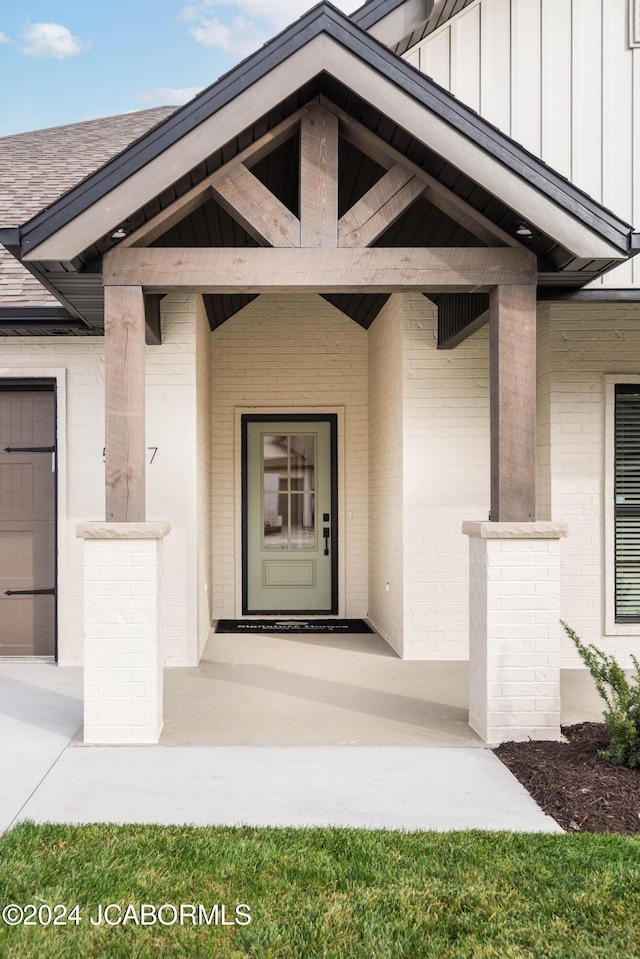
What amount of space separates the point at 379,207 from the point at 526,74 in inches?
107

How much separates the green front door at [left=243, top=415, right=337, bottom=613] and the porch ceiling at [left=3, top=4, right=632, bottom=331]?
4.45 meters

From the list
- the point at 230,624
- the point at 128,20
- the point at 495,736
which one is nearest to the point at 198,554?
→ the point at 230,624

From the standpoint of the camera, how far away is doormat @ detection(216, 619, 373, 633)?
317 inches

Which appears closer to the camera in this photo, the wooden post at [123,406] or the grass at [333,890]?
the grass at [333,890]

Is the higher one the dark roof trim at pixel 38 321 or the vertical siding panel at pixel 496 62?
the vertical siding panel at pixel 496 62

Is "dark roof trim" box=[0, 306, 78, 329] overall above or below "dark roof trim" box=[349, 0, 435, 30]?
below

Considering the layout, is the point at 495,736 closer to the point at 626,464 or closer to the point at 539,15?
the point at 626,464

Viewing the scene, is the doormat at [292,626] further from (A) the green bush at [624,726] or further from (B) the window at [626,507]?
(A) the green bush at [624,726]

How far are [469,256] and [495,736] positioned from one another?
2891 millimetres

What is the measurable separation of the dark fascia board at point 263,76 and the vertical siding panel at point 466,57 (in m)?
2.14

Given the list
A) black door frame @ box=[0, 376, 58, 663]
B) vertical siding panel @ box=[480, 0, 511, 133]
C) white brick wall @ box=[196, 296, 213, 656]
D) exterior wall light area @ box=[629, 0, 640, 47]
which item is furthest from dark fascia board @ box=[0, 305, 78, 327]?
exterior wall light area @ box=[629, 0, 640, 47]

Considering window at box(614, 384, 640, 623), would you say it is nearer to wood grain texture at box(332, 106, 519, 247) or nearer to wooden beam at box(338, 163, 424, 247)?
wood grain texture at box(332, 106, 519, 247)

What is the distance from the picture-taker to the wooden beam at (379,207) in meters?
4.52

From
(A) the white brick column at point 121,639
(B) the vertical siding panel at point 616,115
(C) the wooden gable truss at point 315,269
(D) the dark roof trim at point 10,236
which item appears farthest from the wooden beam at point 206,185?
(B) the vertical siding panel at point 616,115
